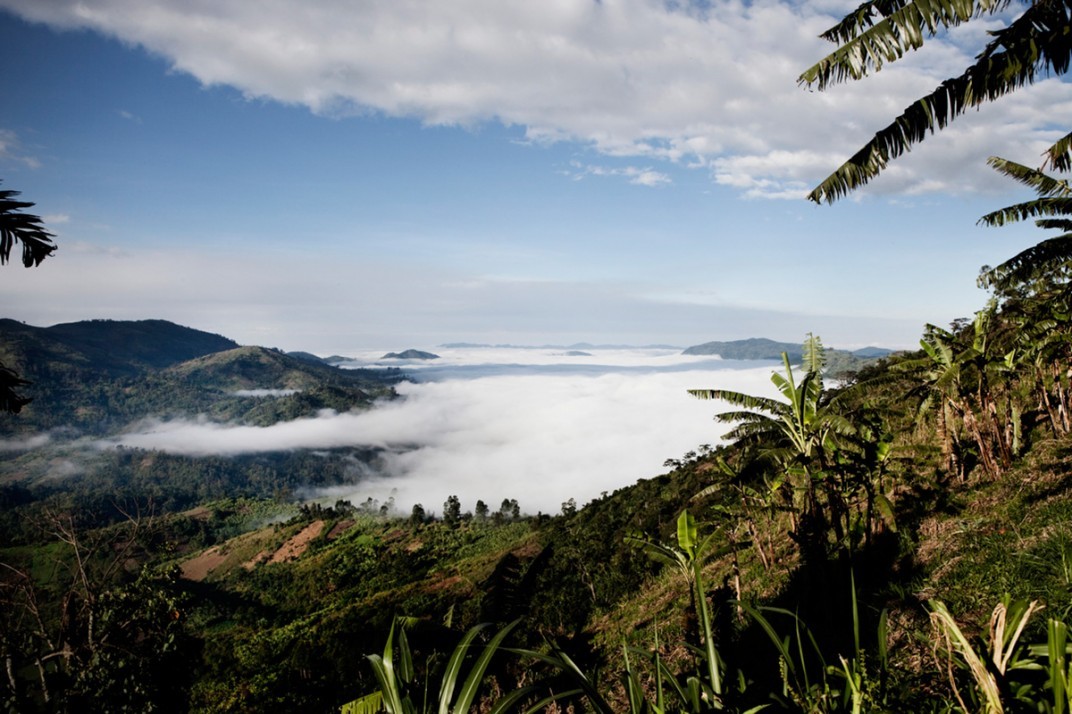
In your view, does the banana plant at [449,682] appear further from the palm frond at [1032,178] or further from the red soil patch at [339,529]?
the red soil patch at [339,529]

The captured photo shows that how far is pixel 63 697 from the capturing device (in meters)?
10.6

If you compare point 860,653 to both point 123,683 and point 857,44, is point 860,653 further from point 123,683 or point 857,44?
point 123,683

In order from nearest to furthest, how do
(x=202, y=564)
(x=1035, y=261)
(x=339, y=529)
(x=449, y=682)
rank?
(x=449, y=682)
(x=1035, y=261)
(x=202, y=564)
(x=339, y=529)

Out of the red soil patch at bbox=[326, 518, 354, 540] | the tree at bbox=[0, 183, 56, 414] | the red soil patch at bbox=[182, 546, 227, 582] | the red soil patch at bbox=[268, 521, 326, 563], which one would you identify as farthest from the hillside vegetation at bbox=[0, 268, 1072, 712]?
the red soil patch at bbox=[182, 546, 227, 582]

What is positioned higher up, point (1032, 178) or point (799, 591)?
point (1032, 178)

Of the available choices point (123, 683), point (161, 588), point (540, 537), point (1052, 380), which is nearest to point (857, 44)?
point (1052, 380)

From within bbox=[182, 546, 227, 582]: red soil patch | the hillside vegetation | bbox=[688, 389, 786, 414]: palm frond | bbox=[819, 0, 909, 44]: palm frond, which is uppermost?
bbox=[819, 0, 909, 44]: palm frond

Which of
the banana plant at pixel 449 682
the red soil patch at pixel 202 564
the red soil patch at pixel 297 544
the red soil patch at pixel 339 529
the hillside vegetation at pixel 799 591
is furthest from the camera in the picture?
the red soil patch at pixel 339 529

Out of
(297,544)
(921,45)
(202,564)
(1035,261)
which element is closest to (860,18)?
(921,45)

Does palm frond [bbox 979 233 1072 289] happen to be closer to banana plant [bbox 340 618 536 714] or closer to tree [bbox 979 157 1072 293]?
tree [bbox 979 157 1072 293]

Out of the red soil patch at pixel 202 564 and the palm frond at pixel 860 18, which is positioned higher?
the palm frond at pixel 860 18

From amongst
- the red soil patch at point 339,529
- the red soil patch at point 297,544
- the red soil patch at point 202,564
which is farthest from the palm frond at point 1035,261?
the red soil patch at point 202,564

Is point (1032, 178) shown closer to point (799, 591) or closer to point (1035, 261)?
point (1035, 261)

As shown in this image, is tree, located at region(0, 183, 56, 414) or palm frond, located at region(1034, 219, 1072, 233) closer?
tree, located at region(0, 183, 56, 414)
